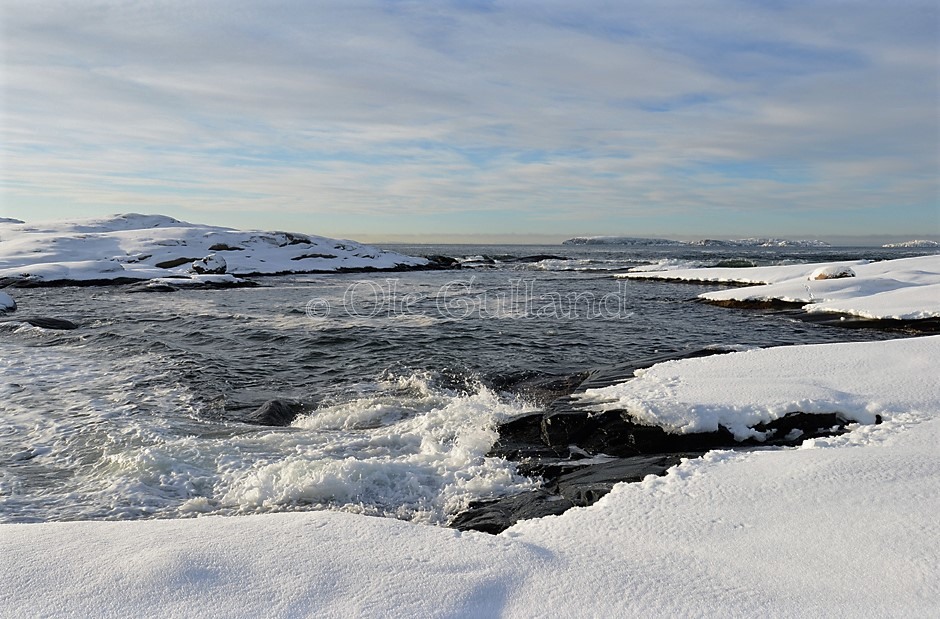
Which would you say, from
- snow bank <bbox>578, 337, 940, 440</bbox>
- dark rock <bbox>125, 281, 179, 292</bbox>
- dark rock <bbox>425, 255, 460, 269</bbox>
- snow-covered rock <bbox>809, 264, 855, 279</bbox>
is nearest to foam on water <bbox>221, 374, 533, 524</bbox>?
snow bank <bbox>578, 337, 940, 440</bbox>

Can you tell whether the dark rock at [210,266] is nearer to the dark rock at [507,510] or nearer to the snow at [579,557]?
the dark rock at [507,510]

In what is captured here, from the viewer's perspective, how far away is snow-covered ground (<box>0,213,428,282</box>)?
36.6m

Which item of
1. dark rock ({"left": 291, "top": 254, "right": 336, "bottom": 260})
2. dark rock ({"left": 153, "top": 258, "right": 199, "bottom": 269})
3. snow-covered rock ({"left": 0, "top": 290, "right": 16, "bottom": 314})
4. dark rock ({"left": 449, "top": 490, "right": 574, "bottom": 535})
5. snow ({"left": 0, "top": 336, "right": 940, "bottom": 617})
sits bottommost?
dark rock ({"left": 449, "top": 490, "right": 574, "bottom": 535})

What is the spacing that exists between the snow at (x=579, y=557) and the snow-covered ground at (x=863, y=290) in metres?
14.5

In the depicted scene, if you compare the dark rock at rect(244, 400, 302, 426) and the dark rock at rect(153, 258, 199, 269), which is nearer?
the dark rock at rect(244, 400, 302, 426)

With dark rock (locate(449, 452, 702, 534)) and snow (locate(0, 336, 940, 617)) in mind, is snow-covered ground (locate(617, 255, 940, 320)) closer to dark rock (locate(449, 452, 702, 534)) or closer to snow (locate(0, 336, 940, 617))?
snow (locate(0, 336, 940, 617))

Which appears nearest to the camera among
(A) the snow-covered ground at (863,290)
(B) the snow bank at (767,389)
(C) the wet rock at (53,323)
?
(B) the snow bank at (767,389)

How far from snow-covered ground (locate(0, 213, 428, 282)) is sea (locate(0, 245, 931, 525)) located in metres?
13.6

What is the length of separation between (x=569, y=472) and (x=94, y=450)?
6.39 m

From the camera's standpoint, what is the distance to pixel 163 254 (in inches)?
1898

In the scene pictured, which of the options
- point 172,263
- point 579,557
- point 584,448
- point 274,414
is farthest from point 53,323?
point 172,263

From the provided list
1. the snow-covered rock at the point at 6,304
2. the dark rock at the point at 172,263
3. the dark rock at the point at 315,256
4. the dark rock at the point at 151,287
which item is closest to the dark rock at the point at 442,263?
the dark rock at the point at 315,256

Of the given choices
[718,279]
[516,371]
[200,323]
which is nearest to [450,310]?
[200,323]

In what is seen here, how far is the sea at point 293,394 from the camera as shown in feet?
20.4
